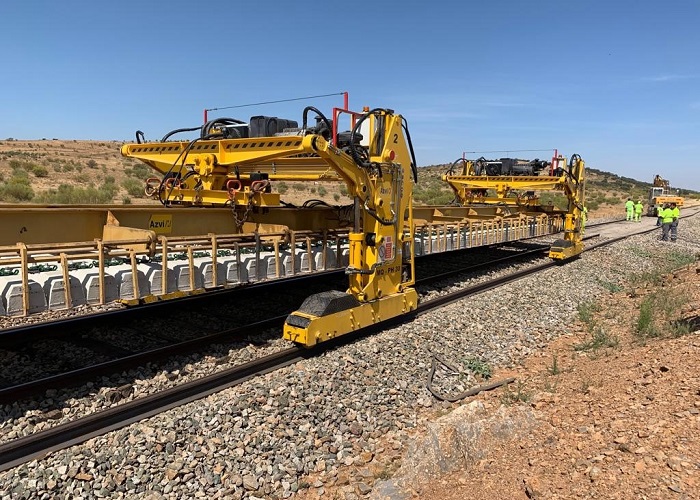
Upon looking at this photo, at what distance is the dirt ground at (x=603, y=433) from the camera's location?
3.65 m

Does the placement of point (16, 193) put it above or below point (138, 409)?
above

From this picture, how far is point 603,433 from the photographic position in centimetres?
438

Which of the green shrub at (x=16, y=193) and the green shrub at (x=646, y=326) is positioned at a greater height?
the green shrub at (x=16, y=193)

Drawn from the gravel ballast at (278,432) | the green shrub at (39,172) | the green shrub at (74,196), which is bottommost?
the gravel ballast at (278,432)

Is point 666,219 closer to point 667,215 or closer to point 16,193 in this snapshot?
point 667,215

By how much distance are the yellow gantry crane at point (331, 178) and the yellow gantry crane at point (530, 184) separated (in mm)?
8293

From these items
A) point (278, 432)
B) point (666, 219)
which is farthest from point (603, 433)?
point (666, 219)

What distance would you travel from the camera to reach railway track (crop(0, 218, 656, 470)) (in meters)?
4.39

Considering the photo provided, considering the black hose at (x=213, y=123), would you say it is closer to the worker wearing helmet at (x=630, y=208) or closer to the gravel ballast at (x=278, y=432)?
the gravel ballast at (x=278, y=432)

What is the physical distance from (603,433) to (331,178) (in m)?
5.48

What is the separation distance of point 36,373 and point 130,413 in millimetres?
1787

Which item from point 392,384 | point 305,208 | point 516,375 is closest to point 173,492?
point 392,384

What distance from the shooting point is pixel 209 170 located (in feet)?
24.7

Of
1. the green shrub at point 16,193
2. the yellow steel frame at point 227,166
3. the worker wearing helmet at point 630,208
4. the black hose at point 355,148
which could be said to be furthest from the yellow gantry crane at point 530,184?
the worker wearing helmet at point 630,208
